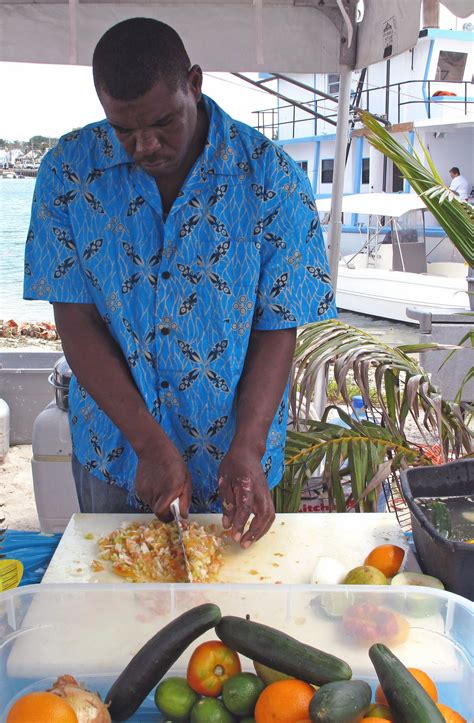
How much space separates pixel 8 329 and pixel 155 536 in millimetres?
7815

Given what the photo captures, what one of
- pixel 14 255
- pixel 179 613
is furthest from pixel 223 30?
pixel 14 255

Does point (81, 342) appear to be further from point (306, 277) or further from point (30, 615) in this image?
point (30, 615)

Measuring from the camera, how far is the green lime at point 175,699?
1.16m

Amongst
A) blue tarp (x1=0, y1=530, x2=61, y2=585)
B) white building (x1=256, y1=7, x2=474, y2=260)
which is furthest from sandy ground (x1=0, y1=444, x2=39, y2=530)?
white building (x1=256, y1=7, x2=474, y2=260)

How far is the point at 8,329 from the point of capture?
30.1 ft

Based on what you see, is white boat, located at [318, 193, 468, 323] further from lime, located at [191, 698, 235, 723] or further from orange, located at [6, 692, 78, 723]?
orange, located at [6, 692, 78, 723]

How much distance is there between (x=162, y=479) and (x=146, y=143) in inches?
27.5

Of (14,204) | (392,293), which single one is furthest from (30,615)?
(14,204)

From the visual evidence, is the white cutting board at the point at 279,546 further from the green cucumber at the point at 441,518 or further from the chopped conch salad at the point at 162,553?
the green cucumber at the point at 441,518

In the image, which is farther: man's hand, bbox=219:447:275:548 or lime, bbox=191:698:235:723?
man's hand, bbox=219:447:275:548

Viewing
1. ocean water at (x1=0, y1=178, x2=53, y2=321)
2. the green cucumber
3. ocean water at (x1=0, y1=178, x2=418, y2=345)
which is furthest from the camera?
ocean water at (x1=0, y1=178, x2=53, y2=321)

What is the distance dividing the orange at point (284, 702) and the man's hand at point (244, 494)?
64 cm

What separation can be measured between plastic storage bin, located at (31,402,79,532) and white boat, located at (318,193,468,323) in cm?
962

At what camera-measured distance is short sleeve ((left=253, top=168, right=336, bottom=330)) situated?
1.89m
